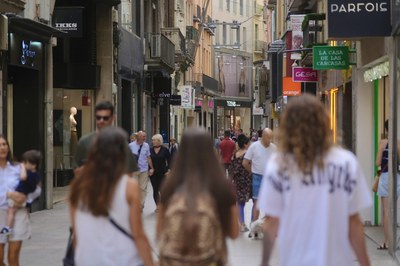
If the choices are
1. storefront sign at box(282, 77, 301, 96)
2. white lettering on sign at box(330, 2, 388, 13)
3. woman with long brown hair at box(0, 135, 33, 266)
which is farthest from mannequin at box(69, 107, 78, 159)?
woman with long brown hair at box(0, 135, 33, 266)

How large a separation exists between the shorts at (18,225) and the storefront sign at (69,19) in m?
13.2

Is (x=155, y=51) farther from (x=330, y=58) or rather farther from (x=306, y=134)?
(x=306, y=134)

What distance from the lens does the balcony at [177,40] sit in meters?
40.5

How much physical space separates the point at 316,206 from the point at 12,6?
12.0 m

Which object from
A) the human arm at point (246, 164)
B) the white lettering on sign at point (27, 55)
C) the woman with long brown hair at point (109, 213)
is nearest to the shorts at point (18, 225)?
the woman with long brown hair at point (109, 213)

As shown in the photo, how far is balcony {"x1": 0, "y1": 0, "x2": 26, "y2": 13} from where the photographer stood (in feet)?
51.8

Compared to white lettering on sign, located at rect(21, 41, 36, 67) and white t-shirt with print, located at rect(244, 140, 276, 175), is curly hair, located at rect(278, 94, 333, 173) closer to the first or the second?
white t-shirt with print, located at rect(244, 140, 276, 175)

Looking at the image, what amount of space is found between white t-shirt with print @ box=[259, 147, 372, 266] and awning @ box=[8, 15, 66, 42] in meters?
12.1

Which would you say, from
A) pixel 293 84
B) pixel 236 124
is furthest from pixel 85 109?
pixel 236 124

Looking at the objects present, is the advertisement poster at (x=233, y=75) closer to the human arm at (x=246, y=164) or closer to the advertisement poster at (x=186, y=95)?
the advertisement poster at (x=186, y=95)

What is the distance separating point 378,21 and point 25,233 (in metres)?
6.01

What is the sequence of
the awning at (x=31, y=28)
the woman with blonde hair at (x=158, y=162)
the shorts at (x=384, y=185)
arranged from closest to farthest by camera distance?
the shorts at (x=384, y=185), the awning at (x=31, y=28), the woman with blonde hair at (x=158, y=162)

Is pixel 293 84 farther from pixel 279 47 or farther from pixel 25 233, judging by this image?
pixel 25 233

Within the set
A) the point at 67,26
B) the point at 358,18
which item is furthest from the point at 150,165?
the point at 358,18
